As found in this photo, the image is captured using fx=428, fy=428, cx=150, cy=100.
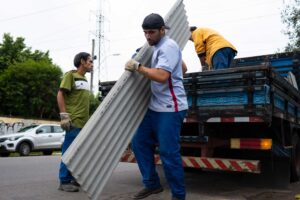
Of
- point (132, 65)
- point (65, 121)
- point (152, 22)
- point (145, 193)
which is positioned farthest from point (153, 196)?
point (152, 22)

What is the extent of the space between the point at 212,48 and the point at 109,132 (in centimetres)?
356

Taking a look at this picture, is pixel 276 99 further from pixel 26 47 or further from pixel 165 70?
pixel 26 47

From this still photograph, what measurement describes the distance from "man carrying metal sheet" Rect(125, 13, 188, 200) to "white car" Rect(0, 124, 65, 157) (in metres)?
14.4

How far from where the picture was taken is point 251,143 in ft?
17.8

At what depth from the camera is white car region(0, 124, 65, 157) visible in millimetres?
17922

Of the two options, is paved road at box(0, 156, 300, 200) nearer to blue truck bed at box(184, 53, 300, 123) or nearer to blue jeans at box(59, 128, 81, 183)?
blue jeans at box(59, 128, 81, 183)

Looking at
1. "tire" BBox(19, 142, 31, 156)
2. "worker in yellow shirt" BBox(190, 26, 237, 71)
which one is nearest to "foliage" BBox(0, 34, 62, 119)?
"tire" BBox(19, 142, 31, 156)

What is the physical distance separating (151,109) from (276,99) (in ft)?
6.26

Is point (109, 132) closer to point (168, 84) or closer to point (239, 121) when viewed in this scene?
point (168, 84)

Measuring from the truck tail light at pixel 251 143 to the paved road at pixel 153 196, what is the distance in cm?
66

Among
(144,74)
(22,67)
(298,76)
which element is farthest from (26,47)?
(144,74)

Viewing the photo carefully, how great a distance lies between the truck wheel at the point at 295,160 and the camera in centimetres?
685

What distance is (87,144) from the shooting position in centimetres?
374

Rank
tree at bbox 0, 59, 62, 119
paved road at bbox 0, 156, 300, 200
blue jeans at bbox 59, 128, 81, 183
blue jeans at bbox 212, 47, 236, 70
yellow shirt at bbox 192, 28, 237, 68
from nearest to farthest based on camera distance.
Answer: paved road at bbox 0, 156, 300, 200
blue jeans at bbox 59, 128, 81, 183
blue jeans at bbox 212, 47, 236, 70
yellow shirt at bbox 192, 28, 237, 68
tree at bbox 0, 59, 62, 119
